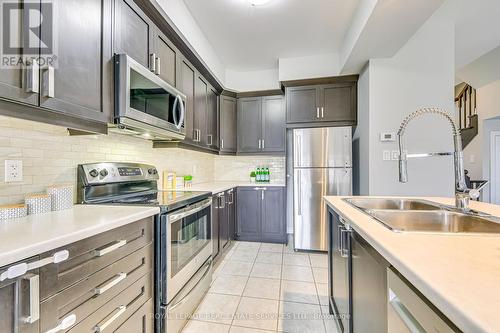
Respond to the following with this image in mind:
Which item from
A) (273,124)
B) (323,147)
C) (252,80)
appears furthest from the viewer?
(252,80)

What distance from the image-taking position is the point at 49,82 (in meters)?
1.00

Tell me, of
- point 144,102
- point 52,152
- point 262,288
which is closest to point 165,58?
point 144,102

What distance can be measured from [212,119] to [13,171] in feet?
7.68

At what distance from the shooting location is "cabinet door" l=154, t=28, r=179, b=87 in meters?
1.87

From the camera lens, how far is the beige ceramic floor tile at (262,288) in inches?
81.7

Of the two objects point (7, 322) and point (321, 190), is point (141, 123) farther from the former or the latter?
point (321, 190)

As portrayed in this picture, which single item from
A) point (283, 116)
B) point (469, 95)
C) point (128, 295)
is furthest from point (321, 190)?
point (469, 95)

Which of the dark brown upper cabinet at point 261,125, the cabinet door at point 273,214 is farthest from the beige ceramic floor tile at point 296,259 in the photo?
the dark brown upper cabinet at point 261,125

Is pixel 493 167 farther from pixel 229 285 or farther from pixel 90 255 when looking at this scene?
pixel 90 255

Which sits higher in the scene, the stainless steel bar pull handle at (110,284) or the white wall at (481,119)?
the white wall at (481,119)

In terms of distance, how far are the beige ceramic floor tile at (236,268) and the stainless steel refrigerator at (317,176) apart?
0.81 m

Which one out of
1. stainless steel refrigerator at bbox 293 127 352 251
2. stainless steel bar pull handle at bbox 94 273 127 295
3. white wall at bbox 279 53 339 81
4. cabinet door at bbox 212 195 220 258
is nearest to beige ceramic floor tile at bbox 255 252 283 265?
stainless steel refrigerator at bbox 293 127 352 251

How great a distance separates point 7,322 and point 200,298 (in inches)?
58.0

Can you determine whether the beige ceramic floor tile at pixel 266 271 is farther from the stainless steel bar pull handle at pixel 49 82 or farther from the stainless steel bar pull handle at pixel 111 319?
the stainless steel bar pull handle at pixel 49 82
